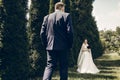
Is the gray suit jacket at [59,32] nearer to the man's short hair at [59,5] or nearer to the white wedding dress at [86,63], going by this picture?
the man's short hair at [59,5]

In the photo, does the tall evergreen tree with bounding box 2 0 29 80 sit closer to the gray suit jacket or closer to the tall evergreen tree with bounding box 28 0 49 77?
the tall evergreen tree with bounding box 28 0 49 77

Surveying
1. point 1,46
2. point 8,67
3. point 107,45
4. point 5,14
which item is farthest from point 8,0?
point 107,45

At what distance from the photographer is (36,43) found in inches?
683

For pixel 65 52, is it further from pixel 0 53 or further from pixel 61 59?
pixel 0 53

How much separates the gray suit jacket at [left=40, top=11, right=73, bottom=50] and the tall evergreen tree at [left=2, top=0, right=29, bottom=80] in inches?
169

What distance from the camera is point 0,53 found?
1327 cm

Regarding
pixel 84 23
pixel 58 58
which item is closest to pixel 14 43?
pixel 58 58

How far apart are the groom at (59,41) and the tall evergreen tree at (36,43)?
25.5 ft

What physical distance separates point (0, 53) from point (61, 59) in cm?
469

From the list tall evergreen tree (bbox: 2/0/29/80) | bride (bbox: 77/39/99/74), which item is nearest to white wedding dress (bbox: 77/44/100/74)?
bride (bbox: 77/39/99/74)

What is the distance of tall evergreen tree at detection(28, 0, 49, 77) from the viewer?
17.2 meters

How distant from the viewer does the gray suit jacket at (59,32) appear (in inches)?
367

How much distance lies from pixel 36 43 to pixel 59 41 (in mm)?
8116

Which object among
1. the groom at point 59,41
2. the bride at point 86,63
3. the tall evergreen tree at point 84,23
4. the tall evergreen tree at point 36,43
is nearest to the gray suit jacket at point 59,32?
the groom at point 59,41
